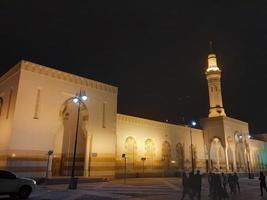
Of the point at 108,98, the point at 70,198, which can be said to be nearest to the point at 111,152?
the point at 108,98

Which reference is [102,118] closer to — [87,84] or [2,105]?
[87,84]

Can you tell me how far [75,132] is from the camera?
29.4 metres

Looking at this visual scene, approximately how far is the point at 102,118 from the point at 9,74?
35.2 ft

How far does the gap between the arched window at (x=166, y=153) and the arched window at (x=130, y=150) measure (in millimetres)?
7154

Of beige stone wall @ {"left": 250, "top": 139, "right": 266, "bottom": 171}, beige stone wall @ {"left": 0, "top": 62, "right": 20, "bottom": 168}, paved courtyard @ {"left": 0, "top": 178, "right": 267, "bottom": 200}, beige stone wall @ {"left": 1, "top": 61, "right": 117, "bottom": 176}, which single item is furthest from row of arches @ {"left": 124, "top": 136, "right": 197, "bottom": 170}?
beige stone wall @ {"left": 250, "top": 139, "right": 266, "bottom": 171}

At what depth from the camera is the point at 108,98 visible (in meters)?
30.3

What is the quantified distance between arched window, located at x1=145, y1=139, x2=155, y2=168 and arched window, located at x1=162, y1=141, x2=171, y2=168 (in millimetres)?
2772

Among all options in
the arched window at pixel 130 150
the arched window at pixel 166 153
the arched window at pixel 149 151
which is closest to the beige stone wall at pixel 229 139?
the arched window at pixel 166 153

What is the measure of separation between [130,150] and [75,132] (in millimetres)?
9261

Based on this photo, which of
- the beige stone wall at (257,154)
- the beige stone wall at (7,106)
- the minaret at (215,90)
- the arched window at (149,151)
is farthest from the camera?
the beige stone wall at (257,154)

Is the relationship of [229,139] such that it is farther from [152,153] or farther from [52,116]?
[52,116]

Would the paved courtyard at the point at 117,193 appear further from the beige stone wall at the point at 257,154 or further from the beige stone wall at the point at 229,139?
the beige stone wall at the point at 257,154

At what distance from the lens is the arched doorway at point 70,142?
1094 inches

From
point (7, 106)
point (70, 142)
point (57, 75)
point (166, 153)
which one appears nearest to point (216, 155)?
point (166, 153)
